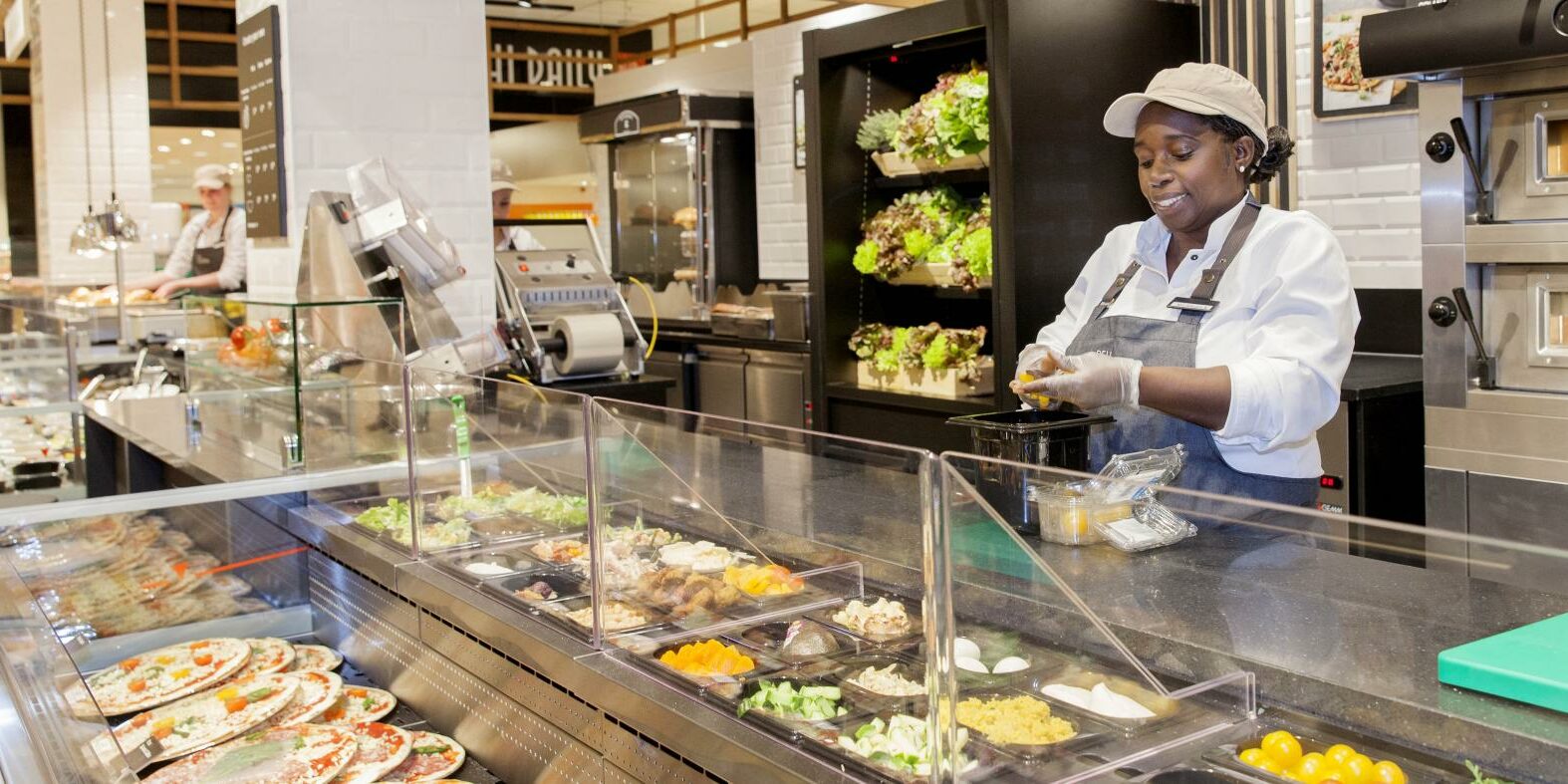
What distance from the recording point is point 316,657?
288 cm

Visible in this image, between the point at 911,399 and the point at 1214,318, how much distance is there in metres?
2.45

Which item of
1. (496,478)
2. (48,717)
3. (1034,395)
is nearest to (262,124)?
(496,478)

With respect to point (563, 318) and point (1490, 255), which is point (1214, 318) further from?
point (563, 318)

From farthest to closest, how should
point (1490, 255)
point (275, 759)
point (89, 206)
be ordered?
point (89, 206) → point (1490, 255) → point (275, 759)

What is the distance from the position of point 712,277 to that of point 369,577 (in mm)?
6101

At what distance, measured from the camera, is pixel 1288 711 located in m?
1.54

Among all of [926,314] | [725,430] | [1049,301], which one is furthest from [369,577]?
[926,314]

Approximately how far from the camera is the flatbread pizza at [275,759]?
2.18m

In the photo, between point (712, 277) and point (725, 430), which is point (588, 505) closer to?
point (725, 430)

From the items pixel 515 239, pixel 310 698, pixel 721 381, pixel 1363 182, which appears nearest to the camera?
pixel 310 698

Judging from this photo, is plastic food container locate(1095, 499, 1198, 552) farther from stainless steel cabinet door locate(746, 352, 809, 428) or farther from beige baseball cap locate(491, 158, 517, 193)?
beige baseball cap locate(491, 158, 517, 193)

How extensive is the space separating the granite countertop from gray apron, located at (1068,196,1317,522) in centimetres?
113

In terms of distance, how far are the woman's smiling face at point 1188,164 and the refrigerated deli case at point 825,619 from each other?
1157mm

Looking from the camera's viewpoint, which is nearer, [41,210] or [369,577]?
[369,577]
